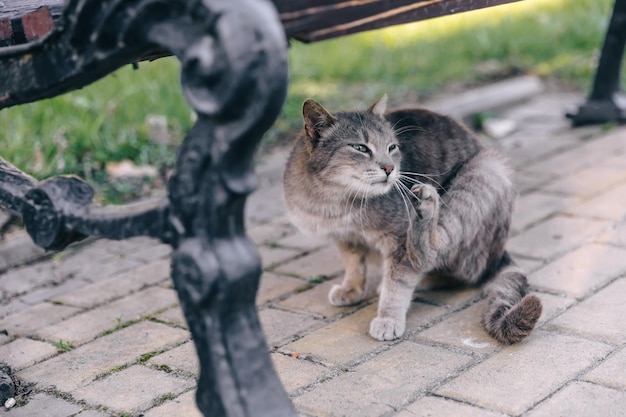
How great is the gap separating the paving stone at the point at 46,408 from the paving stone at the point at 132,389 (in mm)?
53

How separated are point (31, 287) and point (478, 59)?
4747mm

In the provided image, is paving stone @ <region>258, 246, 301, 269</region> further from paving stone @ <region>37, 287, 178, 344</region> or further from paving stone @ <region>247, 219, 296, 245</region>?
paving stone @ <region>37, 287, 178, 344</region>

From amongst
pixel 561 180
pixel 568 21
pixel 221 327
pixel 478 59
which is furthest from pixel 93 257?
pixel 568 21

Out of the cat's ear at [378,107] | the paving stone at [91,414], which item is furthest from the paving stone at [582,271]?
the paving stone at [91,414]

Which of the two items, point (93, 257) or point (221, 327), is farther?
point (93, 257)

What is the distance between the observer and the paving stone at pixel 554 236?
11.6 feet

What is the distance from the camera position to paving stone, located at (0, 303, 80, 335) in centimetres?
310

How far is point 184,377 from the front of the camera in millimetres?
2604

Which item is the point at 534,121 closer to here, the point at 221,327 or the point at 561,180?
the point at 561,180

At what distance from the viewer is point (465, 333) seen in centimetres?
282

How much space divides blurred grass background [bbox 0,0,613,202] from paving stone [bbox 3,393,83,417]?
1892 millimetres

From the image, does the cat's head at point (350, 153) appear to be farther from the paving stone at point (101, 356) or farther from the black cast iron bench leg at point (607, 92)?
the black cast iron bench leg at point (607, 92)

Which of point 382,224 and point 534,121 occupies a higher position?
point 382,224

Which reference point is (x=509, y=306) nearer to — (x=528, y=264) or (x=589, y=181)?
(x=528, y=264)
